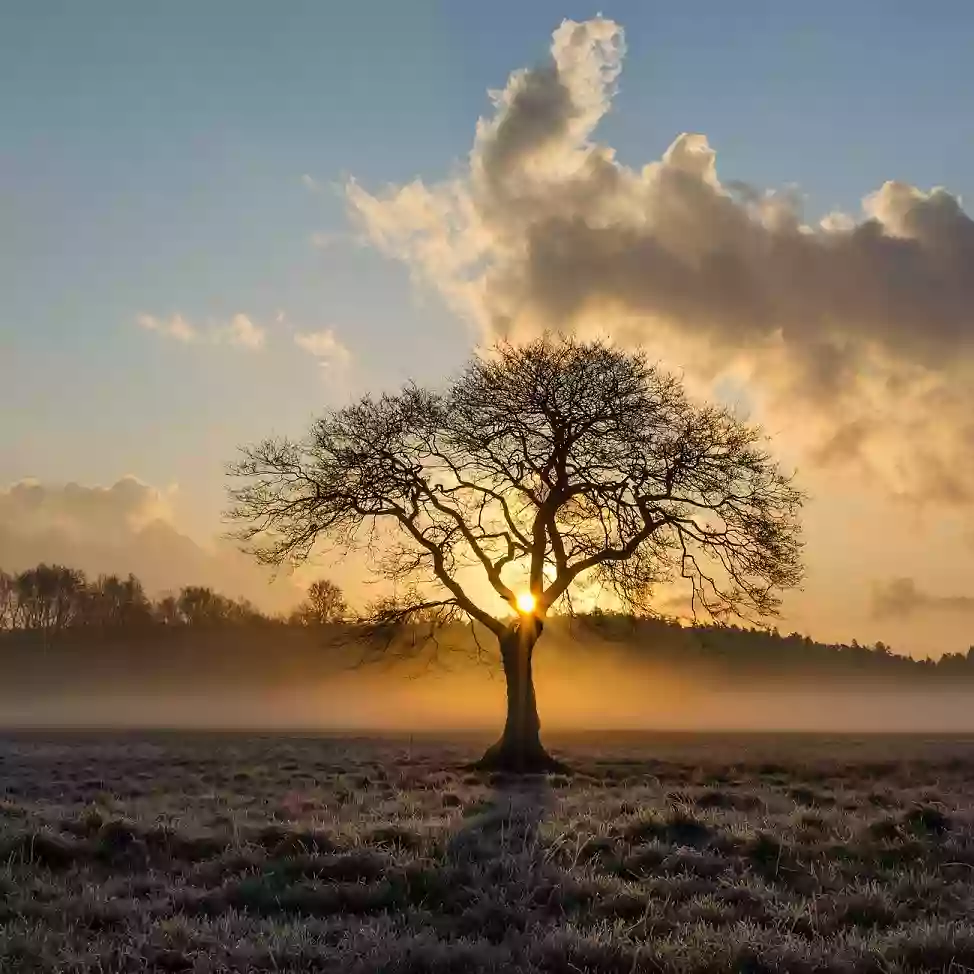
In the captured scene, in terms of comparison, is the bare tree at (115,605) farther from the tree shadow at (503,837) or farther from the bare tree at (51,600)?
the tree shadow at (503,837)

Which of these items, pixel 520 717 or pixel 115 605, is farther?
pixel 115 605

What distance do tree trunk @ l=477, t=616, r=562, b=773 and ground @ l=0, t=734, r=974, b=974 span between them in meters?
11.1

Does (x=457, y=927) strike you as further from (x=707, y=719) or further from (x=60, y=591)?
(x=60, y=591)

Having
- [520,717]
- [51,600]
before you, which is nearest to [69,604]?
[51,600]

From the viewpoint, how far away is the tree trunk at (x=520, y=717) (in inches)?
1166

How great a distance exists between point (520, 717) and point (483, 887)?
21.3 meters

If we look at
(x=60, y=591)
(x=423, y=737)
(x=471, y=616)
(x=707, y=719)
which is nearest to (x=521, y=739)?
(x=471, y=616)

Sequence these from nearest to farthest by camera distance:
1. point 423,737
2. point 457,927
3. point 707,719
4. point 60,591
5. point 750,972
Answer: point 750,972
point 457,927
point 423,737
point 707,719
point 60,591

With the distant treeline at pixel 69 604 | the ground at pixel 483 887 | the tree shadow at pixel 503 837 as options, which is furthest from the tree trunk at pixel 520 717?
the distant treeline at pixel 69 604

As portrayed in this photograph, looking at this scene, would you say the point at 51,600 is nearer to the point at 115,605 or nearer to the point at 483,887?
the point at 115,605

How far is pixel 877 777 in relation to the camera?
2620 centimetres

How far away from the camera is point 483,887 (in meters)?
9.27

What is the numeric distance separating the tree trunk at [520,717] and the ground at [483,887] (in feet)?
36.4

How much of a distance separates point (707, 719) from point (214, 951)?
6561 centimetres
